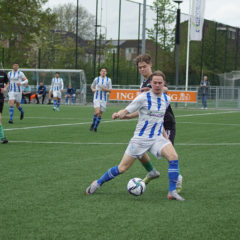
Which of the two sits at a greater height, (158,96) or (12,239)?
(158,96)

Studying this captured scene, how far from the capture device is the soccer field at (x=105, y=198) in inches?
184

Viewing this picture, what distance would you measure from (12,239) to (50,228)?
0.43 m

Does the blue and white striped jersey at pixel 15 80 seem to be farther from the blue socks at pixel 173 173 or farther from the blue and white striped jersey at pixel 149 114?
the blue socks at pixel 173 173

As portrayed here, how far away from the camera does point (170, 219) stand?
5086mm

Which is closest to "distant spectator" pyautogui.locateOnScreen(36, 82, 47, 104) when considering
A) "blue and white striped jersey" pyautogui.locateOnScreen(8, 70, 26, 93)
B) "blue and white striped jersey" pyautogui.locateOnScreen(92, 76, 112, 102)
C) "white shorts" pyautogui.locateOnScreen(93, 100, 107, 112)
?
"blue and white striped jersey" pyautogui.locateOnScreen(8, 70, 26, 93)

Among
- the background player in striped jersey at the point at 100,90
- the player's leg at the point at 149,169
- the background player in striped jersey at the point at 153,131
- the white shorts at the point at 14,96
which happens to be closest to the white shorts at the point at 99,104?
the background player in striped jersey at the point at 100,90

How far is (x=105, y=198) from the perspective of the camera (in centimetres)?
607

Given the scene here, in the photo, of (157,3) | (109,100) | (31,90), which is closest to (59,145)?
(109,100)

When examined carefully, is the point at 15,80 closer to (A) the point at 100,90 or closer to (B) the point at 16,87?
(B) the point at 16,87

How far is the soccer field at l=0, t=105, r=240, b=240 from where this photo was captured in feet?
15.3

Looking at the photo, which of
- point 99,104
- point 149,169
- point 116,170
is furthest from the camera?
point 99,104

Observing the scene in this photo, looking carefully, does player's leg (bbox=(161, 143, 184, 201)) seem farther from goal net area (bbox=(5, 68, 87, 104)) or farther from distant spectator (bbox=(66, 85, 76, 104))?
goal net area (bbox=(5, 68, 87, 104))

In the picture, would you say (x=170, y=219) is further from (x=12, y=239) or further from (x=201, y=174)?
(x=201, y=174)

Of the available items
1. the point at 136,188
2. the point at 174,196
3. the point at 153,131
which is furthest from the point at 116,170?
the point at 174,196
